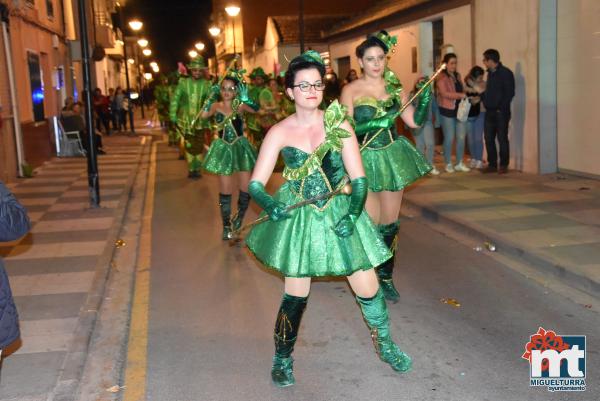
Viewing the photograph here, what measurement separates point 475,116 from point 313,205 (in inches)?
388

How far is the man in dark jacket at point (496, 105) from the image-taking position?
496 inches

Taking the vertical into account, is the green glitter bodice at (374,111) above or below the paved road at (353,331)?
above

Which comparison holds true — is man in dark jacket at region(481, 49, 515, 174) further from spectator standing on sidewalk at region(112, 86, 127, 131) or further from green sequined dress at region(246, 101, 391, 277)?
spectator standing on sidewalk at region(112, 86, 127, 131)

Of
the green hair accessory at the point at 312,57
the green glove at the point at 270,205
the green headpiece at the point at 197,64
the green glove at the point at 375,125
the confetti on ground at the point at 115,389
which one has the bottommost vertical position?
the confetti on ground at the point at 115,389

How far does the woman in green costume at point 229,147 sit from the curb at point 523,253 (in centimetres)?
263

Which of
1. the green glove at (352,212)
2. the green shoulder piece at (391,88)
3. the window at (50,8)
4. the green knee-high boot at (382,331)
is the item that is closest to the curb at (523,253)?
the green shoulder piece at (391,88)

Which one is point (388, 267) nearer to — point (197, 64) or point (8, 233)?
point (8, 233)

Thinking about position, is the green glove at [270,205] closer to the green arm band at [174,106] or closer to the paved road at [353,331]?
A: the paved road at [353,331]

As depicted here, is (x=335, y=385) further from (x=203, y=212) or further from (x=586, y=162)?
(x=586, y=162)

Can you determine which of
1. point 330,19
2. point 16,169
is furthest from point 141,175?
point 330,19

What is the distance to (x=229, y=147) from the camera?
348 inches

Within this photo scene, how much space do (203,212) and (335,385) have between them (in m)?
7.05

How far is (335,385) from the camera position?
4668mm

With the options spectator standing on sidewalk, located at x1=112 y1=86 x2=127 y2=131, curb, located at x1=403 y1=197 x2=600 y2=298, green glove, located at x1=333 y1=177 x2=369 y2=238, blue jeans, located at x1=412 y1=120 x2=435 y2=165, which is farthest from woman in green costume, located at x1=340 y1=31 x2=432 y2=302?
spectator standing on sidewalk, located at x1=112 y1=86 x2=127 y2=131
